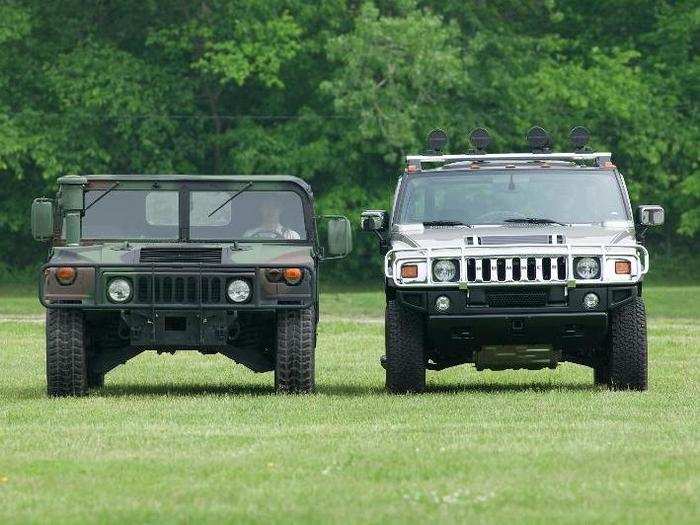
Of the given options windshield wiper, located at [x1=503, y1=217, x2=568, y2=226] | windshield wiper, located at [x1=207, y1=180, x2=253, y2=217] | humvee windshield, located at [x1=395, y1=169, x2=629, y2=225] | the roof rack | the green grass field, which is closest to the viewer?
the green grass field

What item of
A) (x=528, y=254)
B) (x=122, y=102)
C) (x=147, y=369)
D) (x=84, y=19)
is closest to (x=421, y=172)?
(x=528, y=254)

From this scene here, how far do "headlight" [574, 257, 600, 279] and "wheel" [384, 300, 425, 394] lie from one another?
52.4 inches

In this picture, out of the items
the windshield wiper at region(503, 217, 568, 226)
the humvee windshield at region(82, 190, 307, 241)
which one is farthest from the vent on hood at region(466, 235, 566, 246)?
the humvee windshield at region(82, 190, 307, 241)

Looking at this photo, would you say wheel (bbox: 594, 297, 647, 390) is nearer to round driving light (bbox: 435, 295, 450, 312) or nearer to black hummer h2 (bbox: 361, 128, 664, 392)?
black hummer h2 (bbox: 361, 128, 664, 392)

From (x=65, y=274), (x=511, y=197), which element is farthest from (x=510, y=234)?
(x=65, y=274)

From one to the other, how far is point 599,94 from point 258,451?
4823cm

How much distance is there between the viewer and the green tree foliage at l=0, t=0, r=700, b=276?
57469 mm

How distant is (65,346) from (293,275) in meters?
1.89

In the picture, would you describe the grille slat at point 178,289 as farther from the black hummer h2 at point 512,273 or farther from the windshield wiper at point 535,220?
the windshield wiper at point 535,220

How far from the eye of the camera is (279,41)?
59750 mm

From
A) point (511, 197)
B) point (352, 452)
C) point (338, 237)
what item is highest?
point (511, 197)

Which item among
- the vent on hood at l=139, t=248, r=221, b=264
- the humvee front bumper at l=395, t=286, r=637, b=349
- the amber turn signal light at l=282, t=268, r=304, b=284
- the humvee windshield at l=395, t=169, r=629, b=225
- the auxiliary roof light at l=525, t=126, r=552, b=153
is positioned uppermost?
the auxiliary roof light at l=525, t=126, r=552, b=153

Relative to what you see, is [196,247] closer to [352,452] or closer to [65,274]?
[65,274]

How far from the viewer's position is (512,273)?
16.9 metres
